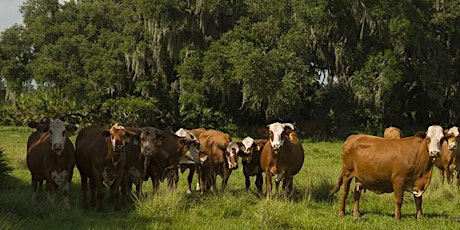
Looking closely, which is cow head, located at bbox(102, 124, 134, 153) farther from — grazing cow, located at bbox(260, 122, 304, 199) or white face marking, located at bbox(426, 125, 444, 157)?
white face marking, located at bbox(426, 125, 444, 157)

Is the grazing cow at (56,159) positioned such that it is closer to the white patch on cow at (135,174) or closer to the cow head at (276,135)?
the white patch on cow at (135,174)

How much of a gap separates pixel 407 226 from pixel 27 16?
35.1 metres

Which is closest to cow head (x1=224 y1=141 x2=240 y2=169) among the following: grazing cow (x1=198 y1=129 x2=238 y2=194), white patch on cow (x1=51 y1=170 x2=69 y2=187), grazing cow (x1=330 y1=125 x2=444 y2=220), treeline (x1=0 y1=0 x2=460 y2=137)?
grazing cow (x1=198 y1=129 x2=238 y2=194)

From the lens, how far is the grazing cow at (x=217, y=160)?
408 inches

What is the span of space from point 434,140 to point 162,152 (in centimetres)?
493

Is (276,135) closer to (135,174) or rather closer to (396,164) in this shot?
(396,164)

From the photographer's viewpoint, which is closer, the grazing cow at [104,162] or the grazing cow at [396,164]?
the grazing cow at [396,164]

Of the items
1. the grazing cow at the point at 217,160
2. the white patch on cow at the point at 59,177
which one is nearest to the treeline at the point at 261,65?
the grazing cow at the point at 217,160

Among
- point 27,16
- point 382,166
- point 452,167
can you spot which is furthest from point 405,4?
point 27,16

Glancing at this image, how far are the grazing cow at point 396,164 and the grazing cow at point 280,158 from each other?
52.9 inches

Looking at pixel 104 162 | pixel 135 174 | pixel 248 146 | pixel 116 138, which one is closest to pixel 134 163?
pixel 135 174

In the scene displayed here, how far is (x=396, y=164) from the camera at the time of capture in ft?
25.8

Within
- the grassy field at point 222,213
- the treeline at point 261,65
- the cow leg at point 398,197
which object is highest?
the treeline at point 261,65

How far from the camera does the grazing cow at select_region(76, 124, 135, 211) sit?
27.1 ft
